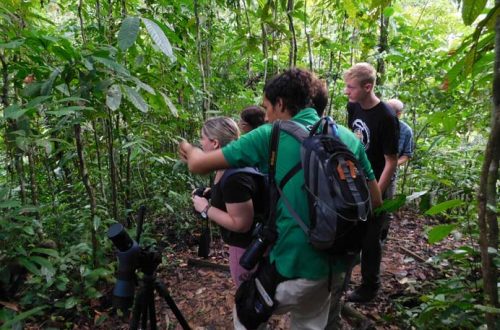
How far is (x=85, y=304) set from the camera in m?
2.89

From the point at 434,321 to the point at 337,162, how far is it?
4.40ft

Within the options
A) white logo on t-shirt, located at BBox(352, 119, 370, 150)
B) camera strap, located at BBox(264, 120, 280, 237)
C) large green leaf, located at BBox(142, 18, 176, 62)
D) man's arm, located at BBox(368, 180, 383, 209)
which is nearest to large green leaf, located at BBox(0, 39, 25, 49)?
large green leaf, located at BBox(142, 18, 176, 62)

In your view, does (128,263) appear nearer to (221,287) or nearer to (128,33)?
(128,33)

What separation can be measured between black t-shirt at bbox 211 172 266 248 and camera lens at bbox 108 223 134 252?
54 centimetres

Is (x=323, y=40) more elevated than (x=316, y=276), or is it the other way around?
(x=323, y=40)

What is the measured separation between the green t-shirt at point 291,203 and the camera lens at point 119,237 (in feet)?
1.99

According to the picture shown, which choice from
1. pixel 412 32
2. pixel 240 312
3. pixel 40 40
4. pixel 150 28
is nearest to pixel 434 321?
pixel 240 312

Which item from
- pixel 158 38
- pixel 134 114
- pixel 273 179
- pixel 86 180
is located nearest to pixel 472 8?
pixel 273 179

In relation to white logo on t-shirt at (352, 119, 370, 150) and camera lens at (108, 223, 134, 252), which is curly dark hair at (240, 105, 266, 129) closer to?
white logo on t-shirt at (352, 119, 370, 150)

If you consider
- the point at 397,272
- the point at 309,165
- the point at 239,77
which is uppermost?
the point at 239,77

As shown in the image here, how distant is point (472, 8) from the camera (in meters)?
1.11

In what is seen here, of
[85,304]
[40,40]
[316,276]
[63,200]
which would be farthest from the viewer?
[63,200]

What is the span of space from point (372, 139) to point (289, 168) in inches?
61.0

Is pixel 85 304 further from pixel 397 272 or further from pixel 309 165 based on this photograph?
pixel 397 272
